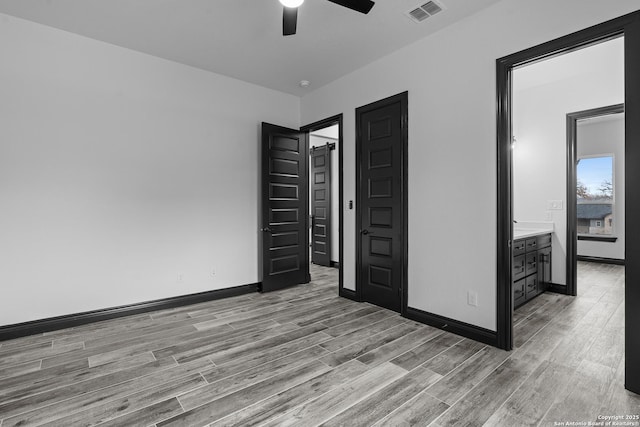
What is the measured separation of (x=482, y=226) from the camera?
2869 millimetres

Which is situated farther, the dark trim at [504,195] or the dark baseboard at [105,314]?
the dark baseboard at [105,314]

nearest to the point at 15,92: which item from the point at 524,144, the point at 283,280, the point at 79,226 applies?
the point at 79,226

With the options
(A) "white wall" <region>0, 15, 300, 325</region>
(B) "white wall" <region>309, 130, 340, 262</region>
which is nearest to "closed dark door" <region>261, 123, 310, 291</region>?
(A) "white wall" <region>0, 15, 300, 325</region>

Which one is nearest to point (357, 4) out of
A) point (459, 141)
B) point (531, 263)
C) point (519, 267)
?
point (459, 141)

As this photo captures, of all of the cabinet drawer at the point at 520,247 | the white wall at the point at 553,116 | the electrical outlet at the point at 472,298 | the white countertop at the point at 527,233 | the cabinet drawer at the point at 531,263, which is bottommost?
the electrical outlet at the point at 472,298

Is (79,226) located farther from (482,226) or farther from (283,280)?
(482,226)

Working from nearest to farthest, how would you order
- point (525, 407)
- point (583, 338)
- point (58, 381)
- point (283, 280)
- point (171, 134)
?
point (525, 407), point (58, 381), point (583, 338), point (171, 134), point (283, 280)

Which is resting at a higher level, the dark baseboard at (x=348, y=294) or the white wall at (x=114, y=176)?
the white wall at (x=114, y=176)

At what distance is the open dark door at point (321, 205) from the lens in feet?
21.2

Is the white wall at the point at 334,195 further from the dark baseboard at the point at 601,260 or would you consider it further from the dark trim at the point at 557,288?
the dark baseboard at the point at 601,260

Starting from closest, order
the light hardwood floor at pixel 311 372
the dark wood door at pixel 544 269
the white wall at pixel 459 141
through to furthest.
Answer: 1. the light hardwood floor at pixel 311 372
2. the white wall at pixel 459 141
3. the dark wood door at pixel 544 269

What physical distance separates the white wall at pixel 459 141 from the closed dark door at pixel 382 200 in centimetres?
14

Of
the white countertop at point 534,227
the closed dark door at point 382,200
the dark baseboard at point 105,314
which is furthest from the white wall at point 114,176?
the white countertop at point 534,227

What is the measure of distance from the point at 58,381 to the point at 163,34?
324 centimetres
